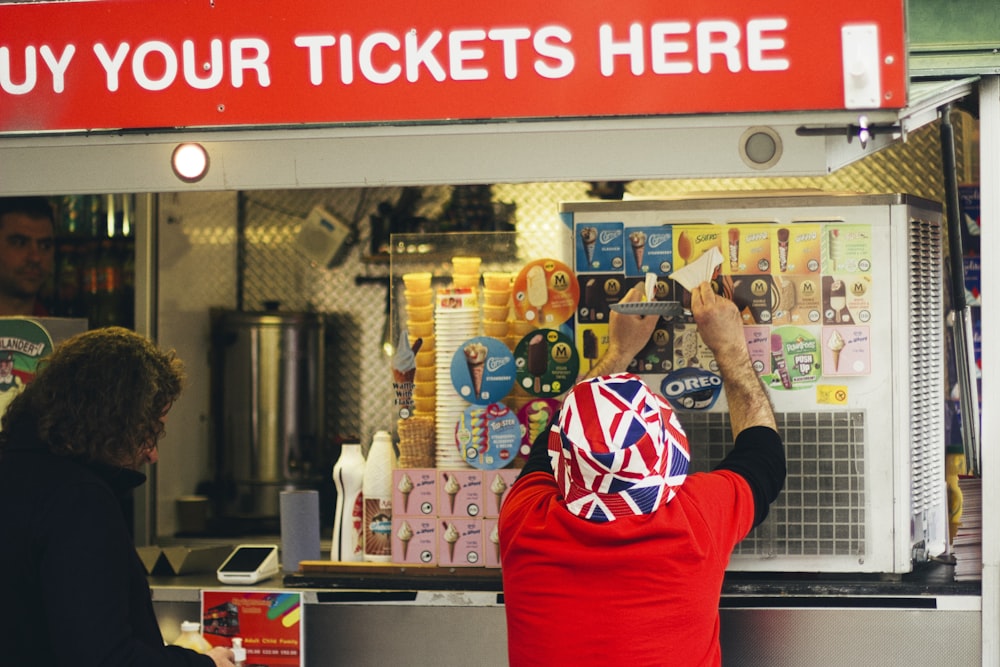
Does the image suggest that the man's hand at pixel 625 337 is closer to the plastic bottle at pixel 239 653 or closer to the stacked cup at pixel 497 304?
the stacked cup at pixel 497 304

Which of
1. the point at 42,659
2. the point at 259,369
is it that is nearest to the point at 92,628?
the point at 42,659

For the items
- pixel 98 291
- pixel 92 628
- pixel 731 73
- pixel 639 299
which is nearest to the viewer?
pixel 92 628

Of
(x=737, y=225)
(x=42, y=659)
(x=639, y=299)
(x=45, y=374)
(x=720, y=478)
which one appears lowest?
(x=42, y=659)

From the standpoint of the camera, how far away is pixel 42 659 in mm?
2480

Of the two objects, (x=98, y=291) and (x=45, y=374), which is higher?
(x=98, y=291)

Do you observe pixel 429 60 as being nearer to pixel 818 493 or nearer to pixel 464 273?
pixel 464 273

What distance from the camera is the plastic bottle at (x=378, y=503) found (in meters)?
3.58

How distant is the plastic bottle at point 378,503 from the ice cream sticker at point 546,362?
530 millimetres

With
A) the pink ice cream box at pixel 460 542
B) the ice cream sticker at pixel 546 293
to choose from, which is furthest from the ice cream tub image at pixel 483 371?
the pink ice cream box at pixel 460 542

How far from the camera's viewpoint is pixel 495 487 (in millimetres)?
3455

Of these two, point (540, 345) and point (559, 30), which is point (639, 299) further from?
point (559, 30)

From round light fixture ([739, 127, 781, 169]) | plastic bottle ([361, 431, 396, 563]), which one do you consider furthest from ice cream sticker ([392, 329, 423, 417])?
round light fixture ([739, 127, 781, 169])

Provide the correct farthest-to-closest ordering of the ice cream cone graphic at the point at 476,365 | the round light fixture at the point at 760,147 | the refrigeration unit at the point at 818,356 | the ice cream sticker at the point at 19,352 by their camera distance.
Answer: the ice cream sticker at the point at 19,352 → the ice cream cone graphic at the point at 476,365 → the refrigeration unit at the point at 818,356 → the round light fixture at the point at 760,147

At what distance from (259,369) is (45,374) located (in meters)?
2.42
